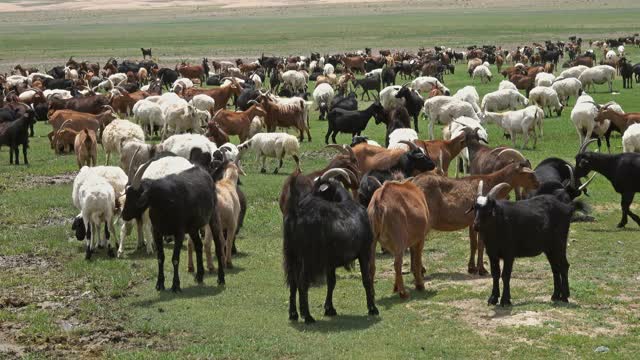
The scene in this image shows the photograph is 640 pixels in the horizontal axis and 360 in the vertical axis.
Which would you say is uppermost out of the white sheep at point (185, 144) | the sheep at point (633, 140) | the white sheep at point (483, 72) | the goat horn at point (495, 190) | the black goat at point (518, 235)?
the goat horn at point (495, 190)

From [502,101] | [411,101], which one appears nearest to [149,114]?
[411,101]

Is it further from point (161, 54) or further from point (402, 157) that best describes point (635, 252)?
point (161, 54)

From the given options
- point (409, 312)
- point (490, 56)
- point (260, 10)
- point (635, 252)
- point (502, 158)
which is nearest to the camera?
point (409, 312)

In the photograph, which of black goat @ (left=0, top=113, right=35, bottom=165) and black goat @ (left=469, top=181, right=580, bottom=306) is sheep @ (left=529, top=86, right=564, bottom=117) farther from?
black goat @ (left=469, top=181, right=580, bottom=306)

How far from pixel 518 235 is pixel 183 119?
1642cm

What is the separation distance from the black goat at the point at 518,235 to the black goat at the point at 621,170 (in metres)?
5.27

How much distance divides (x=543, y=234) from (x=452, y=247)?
154 inches

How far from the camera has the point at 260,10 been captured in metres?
164

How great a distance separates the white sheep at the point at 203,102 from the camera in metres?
30.1

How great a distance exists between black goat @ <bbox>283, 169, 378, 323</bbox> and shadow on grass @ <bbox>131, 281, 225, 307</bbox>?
1879 mm

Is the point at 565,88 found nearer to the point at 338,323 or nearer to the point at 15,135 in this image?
the point at 15,135

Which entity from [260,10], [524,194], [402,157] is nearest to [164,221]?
[402,157]

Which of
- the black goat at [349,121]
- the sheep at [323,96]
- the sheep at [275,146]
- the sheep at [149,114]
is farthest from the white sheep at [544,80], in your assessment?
the sheep at [275,146]

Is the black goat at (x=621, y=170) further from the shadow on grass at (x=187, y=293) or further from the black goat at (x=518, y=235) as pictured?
the shadow on grass at (x=187, y=293)
